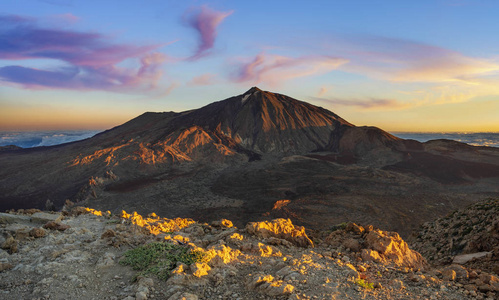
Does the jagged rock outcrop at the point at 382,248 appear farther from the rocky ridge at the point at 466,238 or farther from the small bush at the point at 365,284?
the rocky ridge at the point at 466,238

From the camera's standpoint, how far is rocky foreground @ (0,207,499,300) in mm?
4824

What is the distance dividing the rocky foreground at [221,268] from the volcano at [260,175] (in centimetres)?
1699

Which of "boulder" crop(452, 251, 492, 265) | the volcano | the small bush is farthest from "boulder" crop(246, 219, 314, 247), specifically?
the volcano

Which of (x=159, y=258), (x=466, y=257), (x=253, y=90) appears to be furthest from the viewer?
(x=253, y=90)

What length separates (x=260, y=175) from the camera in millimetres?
44844

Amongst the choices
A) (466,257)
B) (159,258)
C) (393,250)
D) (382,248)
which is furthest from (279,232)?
(466,257)

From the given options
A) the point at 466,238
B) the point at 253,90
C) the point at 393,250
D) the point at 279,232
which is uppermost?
the point at 253,90

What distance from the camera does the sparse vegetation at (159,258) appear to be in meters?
5.38

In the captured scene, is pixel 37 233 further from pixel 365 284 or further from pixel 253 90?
pixel 253 90

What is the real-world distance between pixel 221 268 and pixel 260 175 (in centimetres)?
3937

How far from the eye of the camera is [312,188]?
36.3 metres

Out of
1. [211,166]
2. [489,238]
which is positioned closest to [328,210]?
[489,238]

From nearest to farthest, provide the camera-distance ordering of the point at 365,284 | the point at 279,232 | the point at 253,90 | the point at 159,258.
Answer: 1. the point at 365,284
2. the point at 159,258
3. the point at 279,232
4. the point at 253,90

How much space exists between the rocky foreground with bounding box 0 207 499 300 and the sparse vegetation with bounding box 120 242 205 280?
2 cm
